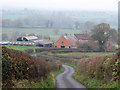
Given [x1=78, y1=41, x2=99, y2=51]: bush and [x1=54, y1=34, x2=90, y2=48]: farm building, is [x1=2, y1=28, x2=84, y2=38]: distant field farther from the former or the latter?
[x1=78, y1=41, x2=99, y2=51]: bush

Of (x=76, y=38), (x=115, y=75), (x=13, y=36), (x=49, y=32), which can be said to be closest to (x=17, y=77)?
(x=13, y=36)

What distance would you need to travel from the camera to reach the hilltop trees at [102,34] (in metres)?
20.9

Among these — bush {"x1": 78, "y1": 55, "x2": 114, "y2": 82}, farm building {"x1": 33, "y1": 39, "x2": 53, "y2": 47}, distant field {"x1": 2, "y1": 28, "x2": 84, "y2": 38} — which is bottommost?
bush {"x1": 78, "y1": 55, "x2": 114, "y2": 82}

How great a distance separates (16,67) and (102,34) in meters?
12.2

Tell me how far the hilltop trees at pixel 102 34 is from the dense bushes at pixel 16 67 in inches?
325

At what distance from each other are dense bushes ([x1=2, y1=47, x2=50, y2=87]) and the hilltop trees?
8.26 metres

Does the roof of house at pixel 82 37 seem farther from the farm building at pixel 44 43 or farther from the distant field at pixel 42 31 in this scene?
the farm building at pixel 44 43

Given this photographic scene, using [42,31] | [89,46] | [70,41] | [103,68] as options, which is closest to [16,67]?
[42,31]

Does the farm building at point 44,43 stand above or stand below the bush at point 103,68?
above

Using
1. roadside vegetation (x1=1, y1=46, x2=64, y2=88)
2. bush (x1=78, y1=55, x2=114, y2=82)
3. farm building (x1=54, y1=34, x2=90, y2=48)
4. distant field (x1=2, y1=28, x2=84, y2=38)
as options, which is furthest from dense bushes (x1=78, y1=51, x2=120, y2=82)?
roadside vegetation (x1=1, y1=46, x2=64, y2=88)

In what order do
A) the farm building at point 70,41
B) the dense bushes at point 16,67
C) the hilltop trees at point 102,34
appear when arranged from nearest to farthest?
the dense bushes at point 16,67 < the farm building at point 70,41 < the hilltop trees at point 102,34

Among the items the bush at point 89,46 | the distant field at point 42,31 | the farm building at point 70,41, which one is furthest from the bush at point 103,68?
Answer: the distant field at point 42,31

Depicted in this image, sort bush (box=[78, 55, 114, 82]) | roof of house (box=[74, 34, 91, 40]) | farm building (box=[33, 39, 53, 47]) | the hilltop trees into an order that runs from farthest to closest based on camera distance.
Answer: the hilltop trees
roof of house (box=[74, 34, 91, 40])
farm building (box=[33, 39, 53, 47])
bush (box=[78, 55, 114, 82])

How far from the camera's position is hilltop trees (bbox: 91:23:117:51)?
20884mm
